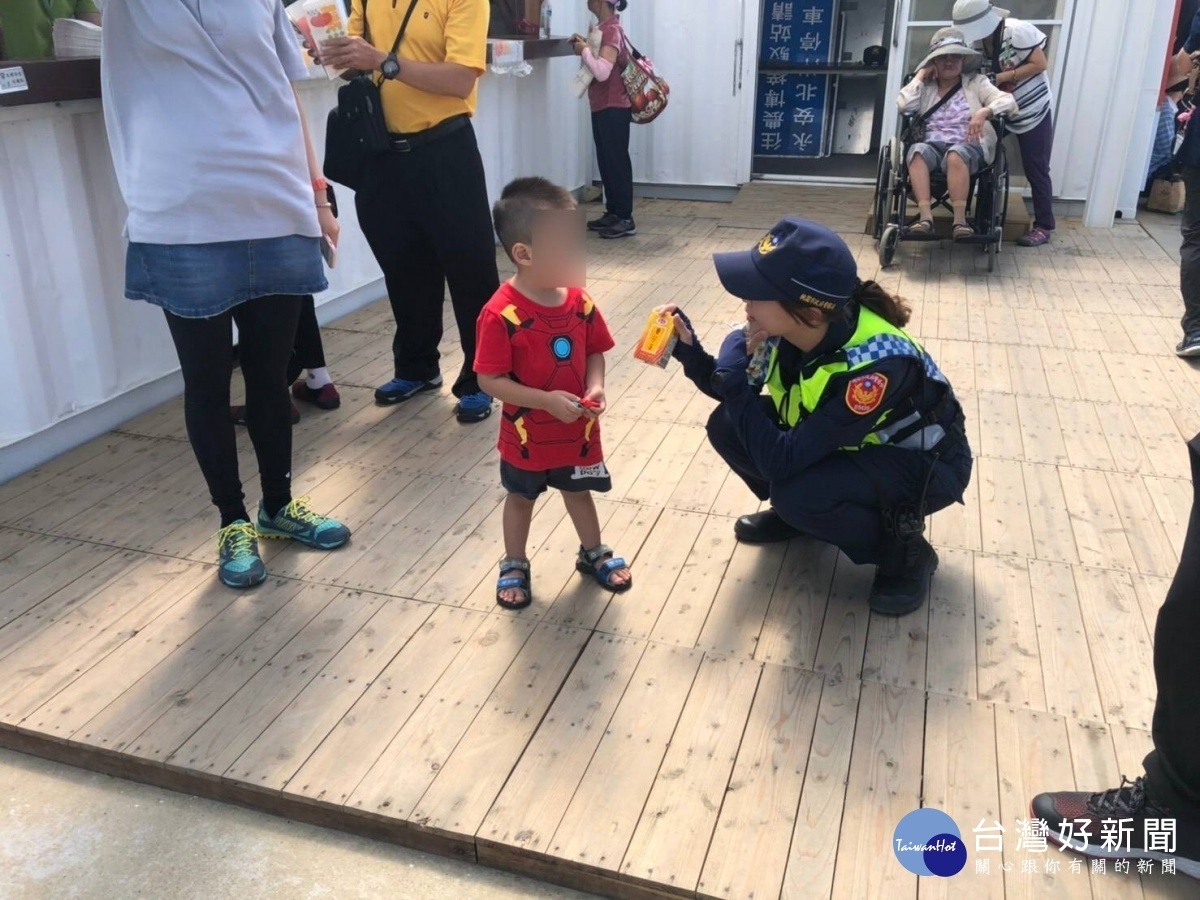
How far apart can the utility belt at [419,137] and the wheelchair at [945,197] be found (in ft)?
9.77

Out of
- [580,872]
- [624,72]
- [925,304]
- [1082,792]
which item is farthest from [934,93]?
[580,872]

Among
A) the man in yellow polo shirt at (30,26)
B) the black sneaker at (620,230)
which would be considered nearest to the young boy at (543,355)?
the man in yellow polo shirt at (30,26)

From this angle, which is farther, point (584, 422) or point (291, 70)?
point (291, 70)

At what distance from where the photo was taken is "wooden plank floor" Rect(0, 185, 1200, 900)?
1.71 metres

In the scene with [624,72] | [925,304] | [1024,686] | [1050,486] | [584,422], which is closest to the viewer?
[1024,686]

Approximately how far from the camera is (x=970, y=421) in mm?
3348

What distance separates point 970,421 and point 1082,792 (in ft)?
5.99

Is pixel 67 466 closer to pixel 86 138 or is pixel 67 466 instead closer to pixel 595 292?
pixel 86 138

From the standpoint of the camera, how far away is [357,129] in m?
3.08

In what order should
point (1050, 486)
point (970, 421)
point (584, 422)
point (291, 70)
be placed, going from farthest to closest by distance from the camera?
point (970, 421), point (1050, 486), point (291, 70), point (584, 422)

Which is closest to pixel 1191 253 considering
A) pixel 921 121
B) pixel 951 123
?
pixel 951 123

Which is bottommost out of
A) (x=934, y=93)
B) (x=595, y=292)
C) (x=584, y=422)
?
(x=595, y=292)

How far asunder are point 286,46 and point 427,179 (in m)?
0.89

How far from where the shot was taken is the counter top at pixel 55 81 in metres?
2.67
